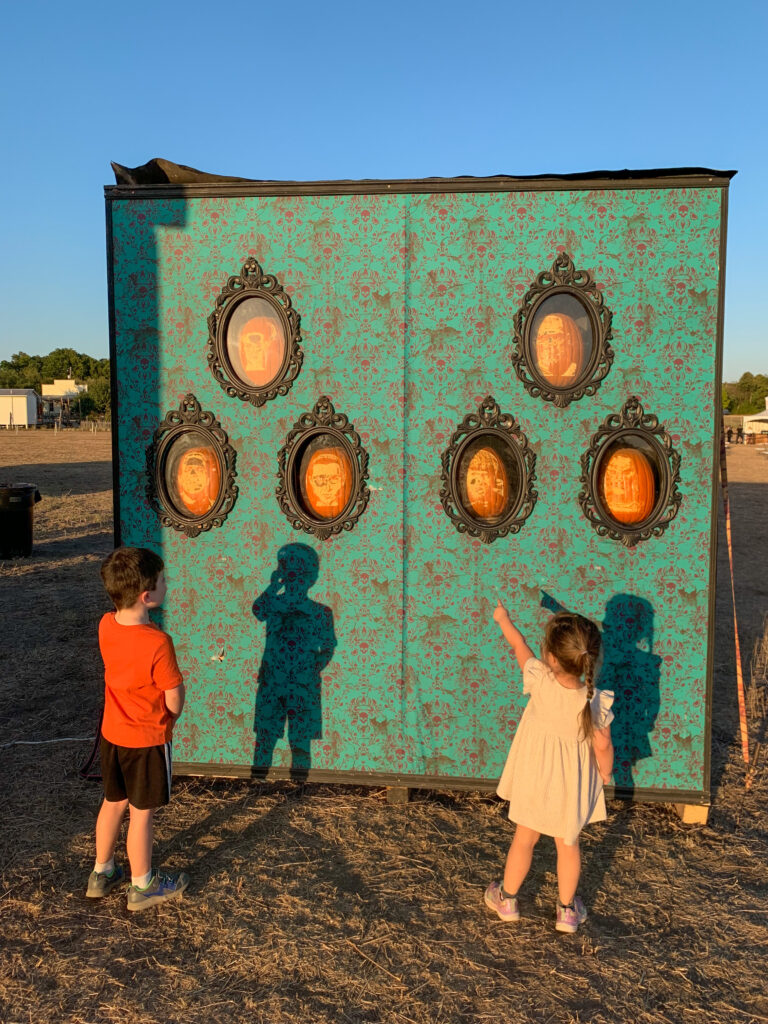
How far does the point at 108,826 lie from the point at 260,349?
2.82 m

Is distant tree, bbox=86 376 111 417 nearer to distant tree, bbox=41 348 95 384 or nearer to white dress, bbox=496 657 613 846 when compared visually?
distant tree, bbox=41 348 95 384

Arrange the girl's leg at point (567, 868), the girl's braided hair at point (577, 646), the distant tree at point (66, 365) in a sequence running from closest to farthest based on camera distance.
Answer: the girl's braided hair at point (577, 646)
the girl's leg at point (567, 868)
the distant tree at point (66, 365)

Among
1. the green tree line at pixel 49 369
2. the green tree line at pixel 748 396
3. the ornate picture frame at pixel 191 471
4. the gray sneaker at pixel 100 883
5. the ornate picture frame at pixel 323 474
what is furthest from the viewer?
the green tree line at pixel 49 369

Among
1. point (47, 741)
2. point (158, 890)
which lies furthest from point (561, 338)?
point (47, 741)

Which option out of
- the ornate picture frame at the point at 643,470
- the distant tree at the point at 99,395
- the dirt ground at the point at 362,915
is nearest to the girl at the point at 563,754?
the dirt ground at the point at 362,915

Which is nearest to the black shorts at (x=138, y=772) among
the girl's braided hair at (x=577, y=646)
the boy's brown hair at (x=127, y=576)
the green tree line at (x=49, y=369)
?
the boy's brown hair at (x=127, y=576)

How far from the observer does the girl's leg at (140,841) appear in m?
3.29

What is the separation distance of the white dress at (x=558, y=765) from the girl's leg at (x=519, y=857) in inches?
1.8

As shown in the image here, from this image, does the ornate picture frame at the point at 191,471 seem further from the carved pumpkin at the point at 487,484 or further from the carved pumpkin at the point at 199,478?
the carved pumpkin at the point at 487,484

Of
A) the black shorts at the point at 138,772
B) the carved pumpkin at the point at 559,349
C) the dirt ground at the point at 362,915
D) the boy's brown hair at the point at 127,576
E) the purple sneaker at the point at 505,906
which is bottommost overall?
the dirt ground at the point at 362,915

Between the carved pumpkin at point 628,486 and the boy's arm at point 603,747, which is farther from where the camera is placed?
the carved pumpkin at point 628,486

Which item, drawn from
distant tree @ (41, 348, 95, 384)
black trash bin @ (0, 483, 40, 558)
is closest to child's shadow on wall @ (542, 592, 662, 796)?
black trash bin @ (0, 483, 40, 558)

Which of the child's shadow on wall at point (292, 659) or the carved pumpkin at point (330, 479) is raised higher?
the carved pumpkin at point (330, 479)

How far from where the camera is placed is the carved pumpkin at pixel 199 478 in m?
4.53
